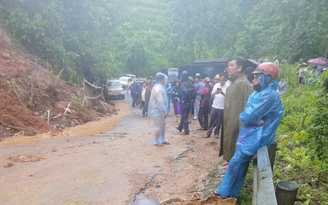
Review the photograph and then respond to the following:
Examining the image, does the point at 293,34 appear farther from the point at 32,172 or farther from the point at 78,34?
the point at 32,172

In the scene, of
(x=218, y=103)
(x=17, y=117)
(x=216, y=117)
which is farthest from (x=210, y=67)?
(x=17, y=117)

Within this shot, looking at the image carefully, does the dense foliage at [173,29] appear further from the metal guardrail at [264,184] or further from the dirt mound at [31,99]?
the metal guardrail at [264,184]

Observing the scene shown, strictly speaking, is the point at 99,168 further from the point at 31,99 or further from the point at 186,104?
the point at 31,99

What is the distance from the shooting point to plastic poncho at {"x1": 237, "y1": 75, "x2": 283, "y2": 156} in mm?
3172

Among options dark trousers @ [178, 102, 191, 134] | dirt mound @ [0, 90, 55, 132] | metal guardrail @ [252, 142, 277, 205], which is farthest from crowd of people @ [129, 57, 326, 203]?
dirt mound @ [0, 90, 55, 132]

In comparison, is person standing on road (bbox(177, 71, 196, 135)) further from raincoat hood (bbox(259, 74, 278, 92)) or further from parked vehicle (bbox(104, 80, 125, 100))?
parked vehicle (bbox(104, 80, 125, 100))

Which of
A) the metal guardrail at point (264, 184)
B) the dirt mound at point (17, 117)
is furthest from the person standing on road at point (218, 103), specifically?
the dirt mound at point (17, 117)

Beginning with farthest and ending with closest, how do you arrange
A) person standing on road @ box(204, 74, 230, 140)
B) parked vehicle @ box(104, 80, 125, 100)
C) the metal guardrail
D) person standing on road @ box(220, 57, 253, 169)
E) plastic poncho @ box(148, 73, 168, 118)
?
1. parked vehicle @ box(104, 80, 125, 100)
2. person standing on road @ box(204, 74, 230, 140)
3. plastic poncho @ box(148, 73, 168, 118)
4. person standing on road @ box(220, 57, 253, 169)
5. the metal guardrail

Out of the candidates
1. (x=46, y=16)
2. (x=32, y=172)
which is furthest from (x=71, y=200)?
(x=46, y=16)

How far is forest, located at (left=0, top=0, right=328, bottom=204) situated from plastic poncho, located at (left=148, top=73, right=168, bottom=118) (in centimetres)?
282

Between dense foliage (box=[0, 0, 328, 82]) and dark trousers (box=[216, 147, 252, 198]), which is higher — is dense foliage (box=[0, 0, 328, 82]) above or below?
above

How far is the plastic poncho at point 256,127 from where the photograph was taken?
318 centimetres

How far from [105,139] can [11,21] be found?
858 centimetres

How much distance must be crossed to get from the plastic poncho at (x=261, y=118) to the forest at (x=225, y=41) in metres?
0.92
